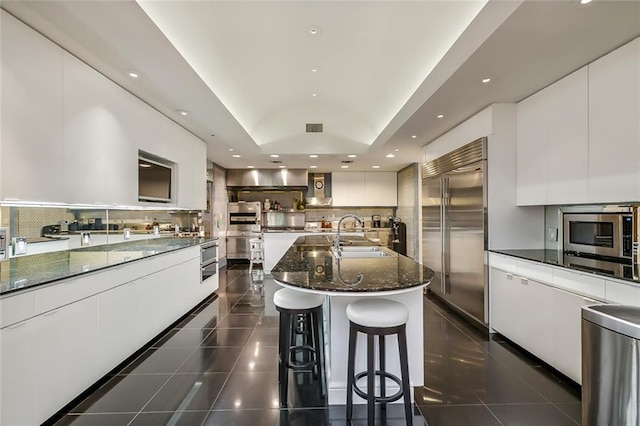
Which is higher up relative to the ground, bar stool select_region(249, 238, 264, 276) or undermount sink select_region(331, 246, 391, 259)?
undermount sink select_region(331, 246, 391, 259)

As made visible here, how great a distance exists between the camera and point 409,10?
242 centimetres

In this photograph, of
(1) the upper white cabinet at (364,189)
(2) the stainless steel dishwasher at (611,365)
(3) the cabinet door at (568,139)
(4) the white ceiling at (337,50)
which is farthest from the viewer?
(1) the upper white cabinet at (364,189)

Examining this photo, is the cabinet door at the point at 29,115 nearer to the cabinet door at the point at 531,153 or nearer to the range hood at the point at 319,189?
the cabinet door at the point at 531,153

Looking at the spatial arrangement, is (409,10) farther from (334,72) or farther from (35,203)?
(35,203)

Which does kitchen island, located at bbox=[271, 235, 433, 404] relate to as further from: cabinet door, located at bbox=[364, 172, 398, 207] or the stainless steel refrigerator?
cabinet door, located at bbox=[364, 172, 398, 207]

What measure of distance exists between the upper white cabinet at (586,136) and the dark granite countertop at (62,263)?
3.80 meters

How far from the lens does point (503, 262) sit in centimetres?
291

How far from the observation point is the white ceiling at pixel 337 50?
5.83 ft

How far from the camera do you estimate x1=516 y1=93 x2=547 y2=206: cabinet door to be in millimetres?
2776

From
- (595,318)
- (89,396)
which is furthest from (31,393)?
(595,318)

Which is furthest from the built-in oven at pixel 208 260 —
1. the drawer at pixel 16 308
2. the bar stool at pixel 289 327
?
the drawer at pixel 16 308

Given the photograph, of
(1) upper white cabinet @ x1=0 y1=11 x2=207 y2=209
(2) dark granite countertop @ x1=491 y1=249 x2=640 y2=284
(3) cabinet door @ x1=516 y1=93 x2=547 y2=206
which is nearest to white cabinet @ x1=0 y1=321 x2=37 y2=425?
(1) upper white cabinet @ x1=0 y1=11 x2=207 y2=209

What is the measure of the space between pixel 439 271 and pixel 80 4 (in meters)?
4.52

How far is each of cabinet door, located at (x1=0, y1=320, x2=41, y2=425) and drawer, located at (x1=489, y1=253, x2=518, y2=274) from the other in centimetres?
363
